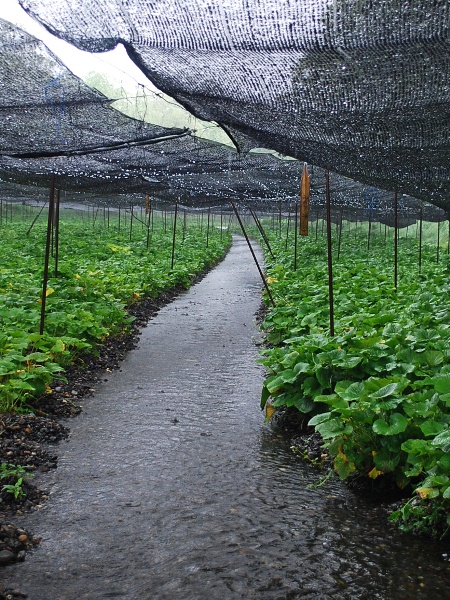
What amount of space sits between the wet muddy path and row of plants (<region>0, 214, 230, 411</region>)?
0.60 metres

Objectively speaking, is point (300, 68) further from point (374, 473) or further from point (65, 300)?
point (65, 300)

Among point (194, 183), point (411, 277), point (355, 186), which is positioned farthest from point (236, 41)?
point (355, 186)

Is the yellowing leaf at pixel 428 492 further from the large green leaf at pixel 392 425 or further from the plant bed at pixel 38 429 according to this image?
the plant bed at pixel 38 429

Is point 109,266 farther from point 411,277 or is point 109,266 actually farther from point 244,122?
point 244,122

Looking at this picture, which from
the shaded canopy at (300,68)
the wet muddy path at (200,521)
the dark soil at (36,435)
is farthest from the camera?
the dark soil at (36,435)

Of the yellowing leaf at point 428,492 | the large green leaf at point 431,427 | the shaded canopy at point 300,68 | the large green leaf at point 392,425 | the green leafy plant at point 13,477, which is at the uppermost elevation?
the shaded canopy at point 300,68

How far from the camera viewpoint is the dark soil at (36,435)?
128 inches

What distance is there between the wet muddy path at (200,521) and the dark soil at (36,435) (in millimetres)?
98

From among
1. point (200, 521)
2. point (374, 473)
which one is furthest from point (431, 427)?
point (200, 521)

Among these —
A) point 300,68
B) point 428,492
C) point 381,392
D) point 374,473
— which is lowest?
point 374,473

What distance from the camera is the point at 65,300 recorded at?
765 cm

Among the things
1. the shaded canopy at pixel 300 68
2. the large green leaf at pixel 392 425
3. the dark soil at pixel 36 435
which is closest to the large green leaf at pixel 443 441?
the large green leaf at pixel 392 425

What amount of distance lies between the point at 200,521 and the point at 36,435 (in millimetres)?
1706

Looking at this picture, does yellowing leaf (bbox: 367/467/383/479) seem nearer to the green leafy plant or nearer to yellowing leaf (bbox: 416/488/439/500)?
yellowing leaf (bbox: 416/488/439/500)
